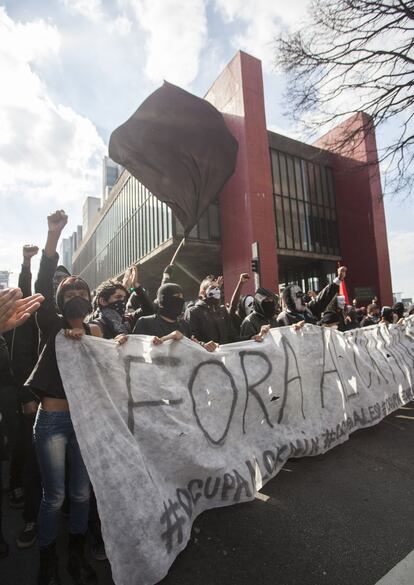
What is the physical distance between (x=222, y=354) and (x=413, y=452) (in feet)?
7.98

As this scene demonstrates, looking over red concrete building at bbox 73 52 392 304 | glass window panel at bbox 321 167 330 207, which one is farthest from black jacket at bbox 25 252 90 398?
glass window panel at bbox 321 167 330 207

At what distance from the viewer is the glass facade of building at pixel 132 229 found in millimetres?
17641

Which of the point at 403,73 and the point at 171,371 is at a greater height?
the point at 403,73

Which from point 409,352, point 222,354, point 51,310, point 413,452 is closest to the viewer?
point 51,310

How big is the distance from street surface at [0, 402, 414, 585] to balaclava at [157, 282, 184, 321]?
61.5 inches

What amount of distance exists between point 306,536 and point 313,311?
365cm

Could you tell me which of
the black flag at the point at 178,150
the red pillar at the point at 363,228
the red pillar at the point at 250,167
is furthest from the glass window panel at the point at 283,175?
the black flag at the point at 178,150

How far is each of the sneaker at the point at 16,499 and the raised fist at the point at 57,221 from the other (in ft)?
7.55

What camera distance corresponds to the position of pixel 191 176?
232 inches

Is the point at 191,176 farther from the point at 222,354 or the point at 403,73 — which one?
the point at 403,73

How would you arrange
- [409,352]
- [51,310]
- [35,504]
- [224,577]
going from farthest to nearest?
[409,352], [35,504], [51,310], [224,577]

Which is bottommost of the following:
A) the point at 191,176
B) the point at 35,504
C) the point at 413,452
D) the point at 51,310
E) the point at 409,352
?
the point at 413,452

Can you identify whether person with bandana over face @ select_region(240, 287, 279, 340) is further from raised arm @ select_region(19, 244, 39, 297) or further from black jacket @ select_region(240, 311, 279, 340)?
raised arm @ select_region(19, 244, 39, 297)

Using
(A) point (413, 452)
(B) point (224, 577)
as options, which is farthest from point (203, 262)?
(B) point (224, 577)
